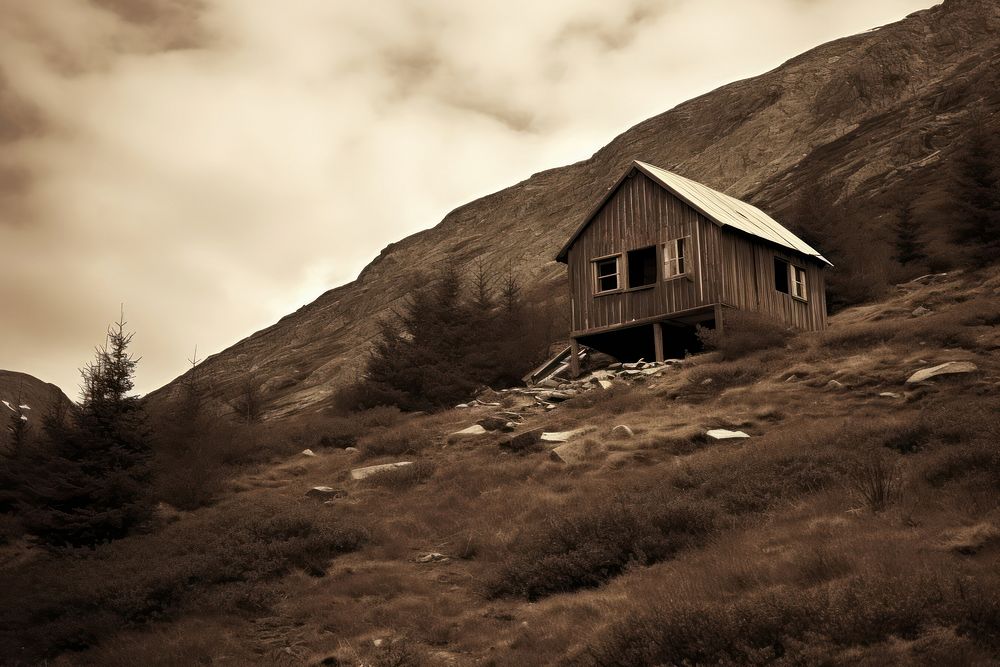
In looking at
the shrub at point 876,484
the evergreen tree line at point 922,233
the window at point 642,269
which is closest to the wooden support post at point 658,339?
the window at point 642,269

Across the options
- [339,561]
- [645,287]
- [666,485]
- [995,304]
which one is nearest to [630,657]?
[666,485]

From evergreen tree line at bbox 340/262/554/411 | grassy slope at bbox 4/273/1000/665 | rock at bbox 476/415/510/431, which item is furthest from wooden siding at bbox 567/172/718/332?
rock at bbox 476/415/510/431

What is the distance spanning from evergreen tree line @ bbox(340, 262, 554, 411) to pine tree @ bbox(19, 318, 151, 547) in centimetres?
1167

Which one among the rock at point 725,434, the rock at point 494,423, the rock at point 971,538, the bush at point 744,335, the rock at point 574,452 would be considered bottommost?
the rock at point 971,538

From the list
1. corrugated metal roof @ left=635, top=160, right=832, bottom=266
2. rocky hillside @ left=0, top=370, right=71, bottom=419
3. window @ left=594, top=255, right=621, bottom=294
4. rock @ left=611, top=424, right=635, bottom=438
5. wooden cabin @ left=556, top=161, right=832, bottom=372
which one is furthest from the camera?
rocky hillside @ left=0, top=370, right=71, bottom=419

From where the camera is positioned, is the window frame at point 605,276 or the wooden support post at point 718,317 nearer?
the wooden support post at point 718,317

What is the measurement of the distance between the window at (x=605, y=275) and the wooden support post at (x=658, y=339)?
95.2 inches

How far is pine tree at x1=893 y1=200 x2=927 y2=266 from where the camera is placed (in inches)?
1497

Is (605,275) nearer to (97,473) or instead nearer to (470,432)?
(470,432)

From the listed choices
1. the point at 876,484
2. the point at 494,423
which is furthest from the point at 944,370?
the point at 494,423

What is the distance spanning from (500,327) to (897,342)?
1670 cm

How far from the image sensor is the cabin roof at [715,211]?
2707 centimetres

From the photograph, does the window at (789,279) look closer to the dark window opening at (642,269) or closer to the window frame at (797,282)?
the window frame at (797,282)

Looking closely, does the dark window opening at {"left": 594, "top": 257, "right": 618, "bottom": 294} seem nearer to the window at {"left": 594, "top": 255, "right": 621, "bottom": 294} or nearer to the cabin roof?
the window at {"left": 594, "top": 255, "right": 621, "bottom": 294}
